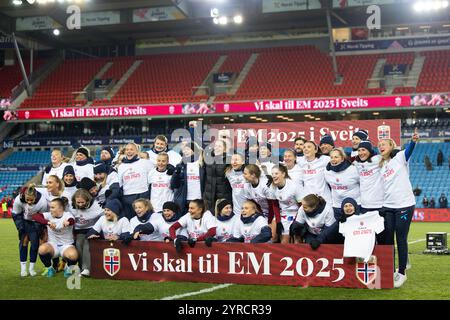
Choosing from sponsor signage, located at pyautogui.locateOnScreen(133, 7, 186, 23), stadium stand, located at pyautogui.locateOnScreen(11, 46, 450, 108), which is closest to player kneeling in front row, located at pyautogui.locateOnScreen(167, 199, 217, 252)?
stadium stand, located at pyautogui.locateOnScreen(11, 46, 450, 108)

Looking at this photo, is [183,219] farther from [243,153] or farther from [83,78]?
[83,78]

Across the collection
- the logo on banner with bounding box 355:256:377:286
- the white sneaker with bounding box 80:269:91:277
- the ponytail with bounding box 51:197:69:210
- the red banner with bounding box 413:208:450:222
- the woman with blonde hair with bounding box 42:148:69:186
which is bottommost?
the red banner with bounding box 413:208:450:222

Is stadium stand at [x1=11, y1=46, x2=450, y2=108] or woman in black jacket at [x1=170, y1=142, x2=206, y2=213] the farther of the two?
Answer: stadium stand at [x1=11, y1=46, x2=450, y2=108]

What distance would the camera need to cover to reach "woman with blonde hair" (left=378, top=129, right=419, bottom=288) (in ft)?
26.8

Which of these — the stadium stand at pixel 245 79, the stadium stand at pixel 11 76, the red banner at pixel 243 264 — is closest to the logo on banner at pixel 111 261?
the red banner at pixel 243 264

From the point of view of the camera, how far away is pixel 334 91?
31391mm

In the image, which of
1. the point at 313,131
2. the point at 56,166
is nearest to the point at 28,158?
the point at 56,166

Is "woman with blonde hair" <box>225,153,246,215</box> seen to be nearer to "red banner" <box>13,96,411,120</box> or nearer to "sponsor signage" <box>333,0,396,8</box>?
"sponsor signage" <box>333,0,396,8</box>

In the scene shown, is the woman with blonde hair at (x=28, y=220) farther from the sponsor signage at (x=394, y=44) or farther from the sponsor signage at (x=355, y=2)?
the sponsor signage at (x=394, y=44)

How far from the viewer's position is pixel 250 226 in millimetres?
8680

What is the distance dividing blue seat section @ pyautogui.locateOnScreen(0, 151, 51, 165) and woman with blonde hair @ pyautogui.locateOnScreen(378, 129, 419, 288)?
29.0 metres

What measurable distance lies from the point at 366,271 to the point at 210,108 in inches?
954

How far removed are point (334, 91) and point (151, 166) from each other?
2257 cm
